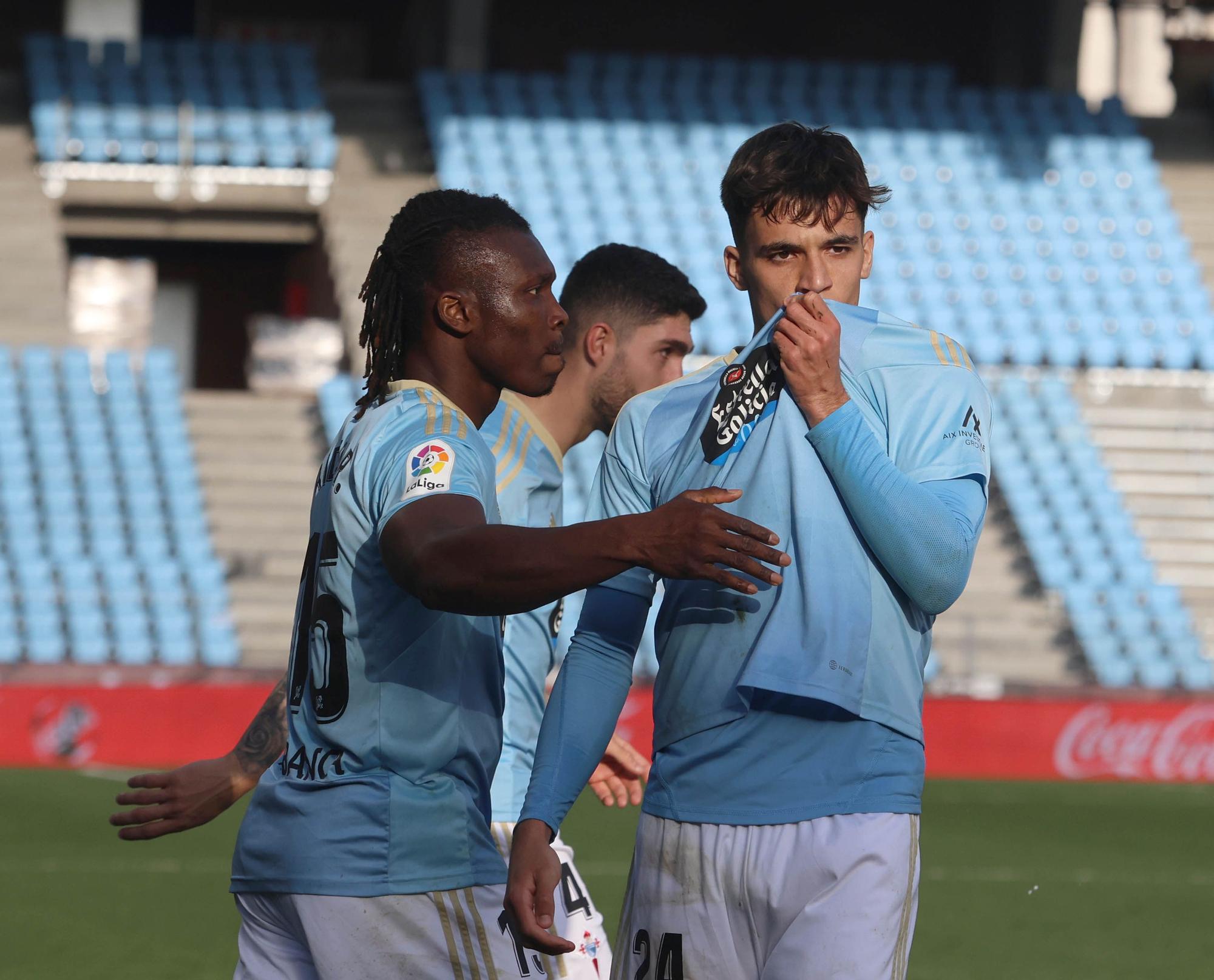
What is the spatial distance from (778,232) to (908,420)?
392 millimetres

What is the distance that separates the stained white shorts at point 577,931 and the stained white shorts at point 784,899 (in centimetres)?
113

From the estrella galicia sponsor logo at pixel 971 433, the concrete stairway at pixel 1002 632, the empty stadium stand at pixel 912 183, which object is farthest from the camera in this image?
the empty stadium stand at pixel 912 183

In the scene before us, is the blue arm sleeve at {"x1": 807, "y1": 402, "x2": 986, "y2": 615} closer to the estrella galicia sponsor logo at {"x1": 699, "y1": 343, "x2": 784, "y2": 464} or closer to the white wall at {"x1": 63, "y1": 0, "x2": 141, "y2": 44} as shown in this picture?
the estrella galicia sponsor logo at {"x1": 699, "y1": 343, "x2": 784, "y2": 464}

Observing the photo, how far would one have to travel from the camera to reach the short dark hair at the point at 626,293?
14.6 ft

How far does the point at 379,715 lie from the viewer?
8.41ft

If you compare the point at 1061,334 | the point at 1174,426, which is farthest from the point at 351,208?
the point at 1174,426

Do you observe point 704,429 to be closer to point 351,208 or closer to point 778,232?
point 778,232

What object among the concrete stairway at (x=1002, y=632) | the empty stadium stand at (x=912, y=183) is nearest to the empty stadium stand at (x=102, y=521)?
the empty stadium stand at (x=912, y=183)

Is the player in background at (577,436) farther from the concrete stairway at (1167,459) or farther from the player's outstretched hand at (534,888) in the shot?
the concrete stairway at (1167,459)

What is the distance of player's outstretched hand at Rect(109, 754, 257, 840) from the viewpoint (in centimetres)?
306

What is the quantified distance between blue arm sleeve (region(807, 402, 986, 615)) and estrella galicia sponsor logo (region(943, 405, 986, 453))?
0.09m

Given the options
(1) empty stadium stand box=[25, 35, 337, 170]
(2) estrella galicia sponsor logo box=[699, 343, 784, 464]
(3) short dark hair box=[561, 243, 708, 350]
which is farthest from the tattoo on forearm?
(1) empty stadium stand box=[25, 35, 337, 170]

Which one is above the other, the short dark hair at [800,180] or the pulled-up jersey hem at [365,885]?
the short dark hair at [800,180]

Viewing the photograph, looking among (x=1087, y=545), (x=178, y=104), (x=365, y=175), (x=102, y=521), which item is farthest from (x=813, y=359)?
(x=178, y=104)
